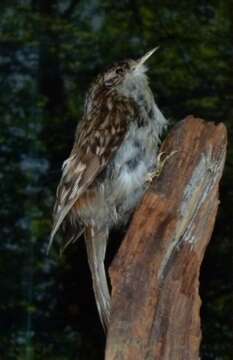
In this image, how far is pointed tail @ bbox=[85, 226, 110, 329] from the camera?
289 cm

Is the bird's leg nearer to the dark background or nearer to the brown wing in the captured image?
the brown wing

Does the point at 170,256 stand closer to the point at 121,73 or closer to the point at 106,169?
the point at 106,169

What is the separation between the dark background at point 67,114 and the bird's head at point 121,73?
1.10 meters

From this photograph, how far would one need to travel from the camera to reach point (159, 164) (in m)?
2.80

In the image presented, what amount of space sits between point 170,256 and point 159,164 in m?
0.27

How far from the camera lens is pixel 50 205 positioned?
4.36 m

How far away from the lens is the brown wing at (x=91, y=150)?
9.70ft

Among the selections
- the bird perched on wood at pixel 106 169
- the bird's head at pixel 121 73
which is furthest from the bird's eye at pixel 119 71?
the bird perched on wood at pixel 106 169

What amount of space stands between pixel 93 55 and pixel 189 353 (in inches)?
82.5

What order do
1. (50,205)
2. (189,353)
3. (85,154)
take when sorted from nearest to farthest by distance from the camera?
(189,353) → (85,154) → (50,205)

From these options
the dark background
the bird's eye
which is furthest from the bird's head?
the dark background

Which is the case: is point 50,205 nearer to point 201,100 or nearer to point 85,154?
point 201,100

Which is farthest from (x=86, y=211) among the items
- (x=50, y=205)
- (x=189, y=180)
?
(x=50, y=205)

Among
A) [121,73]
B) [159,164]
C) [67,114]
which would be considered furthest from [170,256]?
[67,114]
